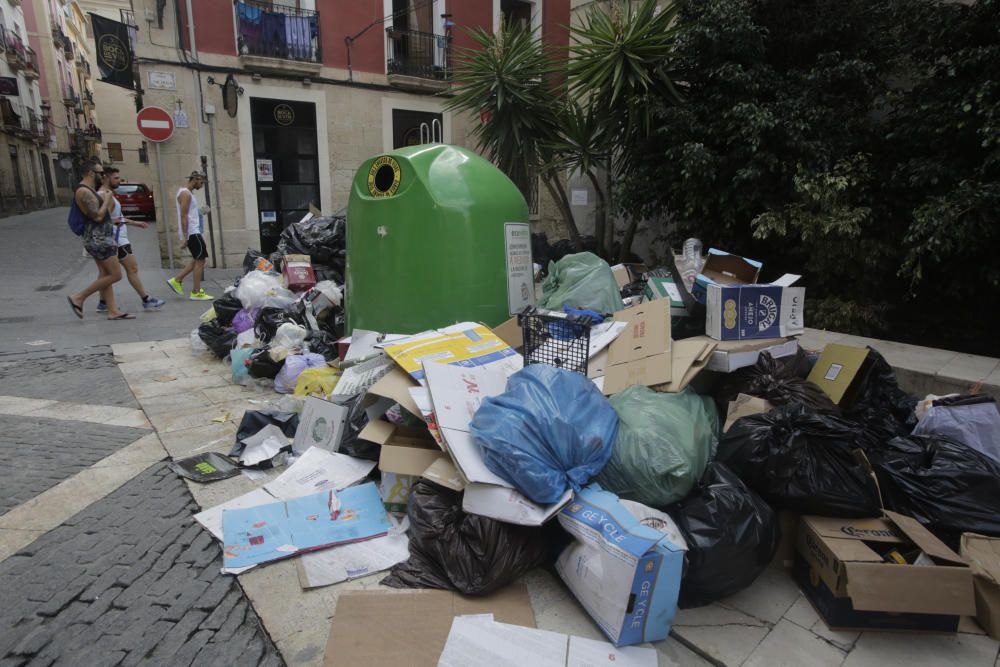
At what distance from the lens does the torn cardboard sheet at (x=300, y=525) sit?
2.05 metres

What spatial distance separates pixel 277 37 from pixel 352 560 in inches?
428

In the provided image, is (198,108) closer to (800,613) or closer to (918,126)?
(918,126)

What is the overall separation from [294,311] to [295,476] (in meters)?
2.19

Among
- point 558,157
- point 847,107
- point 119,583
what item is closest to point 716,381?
point 119,583

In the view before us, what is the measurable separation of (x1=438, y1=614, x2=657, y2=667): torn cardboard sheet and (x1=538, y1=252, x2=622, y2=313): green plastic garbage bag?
2190 millimetres

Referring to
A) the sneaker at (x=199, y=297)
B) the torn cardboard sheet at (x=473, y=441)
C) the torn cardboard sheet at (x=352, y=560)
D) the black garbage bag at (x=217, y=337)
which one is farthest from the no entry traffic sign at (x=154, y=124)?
the torn cardboard sheet at (x=352, y=560)

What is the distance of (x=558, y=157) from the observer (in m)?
6.38

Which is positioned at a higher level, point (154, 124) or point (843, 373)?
point (154, 124)

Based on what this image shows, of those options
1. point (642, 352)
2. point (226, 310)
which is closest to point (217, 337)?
point (226, 310)

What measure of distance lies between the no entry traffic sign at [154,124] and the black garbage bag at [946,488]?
31.3 ft

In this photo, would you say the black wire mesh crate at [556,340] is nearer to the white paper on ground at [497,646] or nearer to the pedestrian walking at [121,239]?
the white paper on ground at [497,646]

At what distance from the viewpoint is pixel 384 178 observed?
3291 millimetres

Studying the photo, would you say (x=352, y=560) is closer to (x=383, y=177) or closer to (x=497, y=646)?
(x=497, y=646)

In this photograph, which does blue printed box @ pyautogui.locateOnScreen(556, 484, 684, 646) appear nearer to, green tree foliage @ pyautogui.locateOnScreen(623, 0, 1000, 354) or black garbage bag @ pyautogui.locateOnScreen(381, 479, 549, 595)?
black garbage bag @ pyautogui.locateOnScreen(381, 479, 549, 595)
